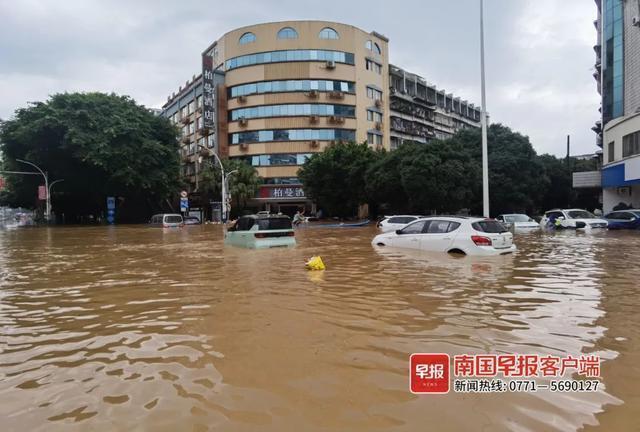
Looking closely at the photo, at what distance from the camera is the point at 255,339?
4754 millimetres

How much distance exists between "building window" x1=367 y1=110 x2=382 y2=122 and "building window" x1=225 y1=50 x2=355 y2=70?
7.00 meters

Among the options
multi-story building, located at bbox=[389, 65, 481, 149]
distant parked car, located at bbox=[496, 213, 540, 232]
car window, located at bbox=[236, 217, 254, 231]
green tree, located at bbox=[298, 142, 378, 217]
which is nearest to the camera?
car window, located at bbox=[236, 217, 254, 231]

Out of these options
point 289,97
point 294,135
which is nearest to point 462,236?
point 294,135

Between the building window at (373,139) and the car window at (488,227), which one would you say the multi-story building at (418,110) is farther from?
the car window at (488,227)

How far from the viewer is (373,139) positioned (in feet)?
193

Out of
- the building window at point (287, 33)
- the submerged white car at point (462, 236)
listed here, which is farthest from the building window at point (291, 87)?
the submerged white car at point (462, 236)

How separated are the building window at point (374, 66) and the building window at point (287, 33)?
10.6 metres

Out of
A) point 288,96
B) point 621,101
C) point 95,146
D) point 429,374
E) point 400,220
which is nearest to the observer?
point 429,374

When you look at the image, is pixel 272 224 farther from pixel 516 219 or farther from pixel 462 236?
pixel 516 219

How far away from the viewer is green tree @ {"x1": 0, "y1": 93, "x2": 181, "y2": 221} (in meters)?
38.2

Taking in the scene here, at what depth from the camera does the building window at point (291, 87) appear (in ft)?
176

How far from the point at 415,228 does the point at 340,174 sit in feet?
94.6

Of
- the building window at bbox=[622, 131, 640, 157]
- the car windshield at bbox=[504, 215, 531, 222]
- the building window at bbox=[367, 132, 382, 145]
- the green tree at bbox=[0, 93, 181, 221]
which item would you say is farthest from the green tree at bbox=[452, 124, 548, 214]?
the green tree at bbox=[0, 93, 181, 221]

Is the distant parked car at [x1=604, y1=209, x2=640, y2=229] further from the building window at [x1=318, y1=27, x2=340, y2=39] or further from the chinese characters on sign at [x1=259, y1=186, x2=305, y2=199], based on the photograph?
the building window at [x1=318, y1=27, x2=340, y2=39]
